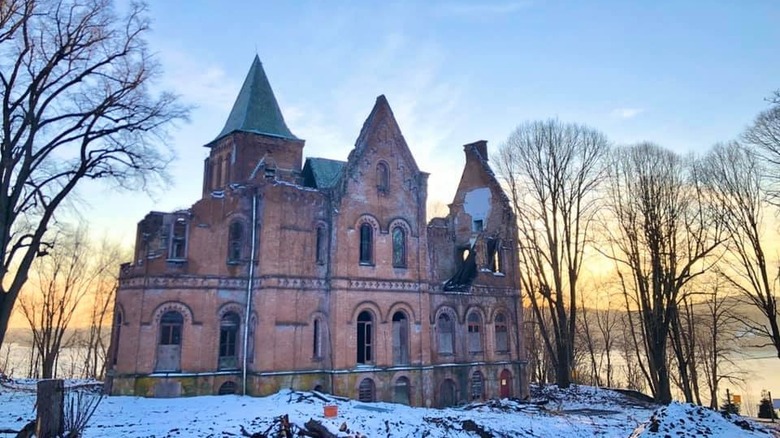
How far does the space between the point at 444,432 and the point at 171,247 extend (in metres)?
14.9

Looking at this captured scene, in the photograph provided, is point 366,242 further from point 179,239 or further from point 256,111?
point 256,111

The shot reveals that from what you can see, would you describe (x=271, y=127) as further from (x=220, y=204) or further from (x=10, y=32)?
(x=10, y=32)

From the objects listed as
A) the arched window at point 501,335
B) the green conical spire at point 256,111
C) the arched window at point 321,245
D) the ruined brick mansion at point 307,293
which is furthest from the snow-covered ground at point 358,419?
the green conical spire at point 256,111

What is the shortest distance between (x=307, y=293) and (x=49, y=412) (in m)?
13.9

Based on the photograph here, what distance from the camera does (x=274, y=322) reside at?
2302cm

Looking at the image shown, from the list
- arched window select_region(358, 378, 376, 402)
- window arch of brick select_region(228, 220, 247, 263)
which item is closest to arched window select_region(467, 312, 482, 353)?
arched window select_region(358, 378, 376, 402)

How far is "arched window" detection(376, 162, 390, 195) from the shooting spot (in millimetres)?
26688

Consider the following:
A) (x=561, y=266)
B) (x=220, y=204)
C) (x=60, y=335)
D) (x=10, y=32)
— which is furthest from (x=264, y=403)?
(x=60, y=335)

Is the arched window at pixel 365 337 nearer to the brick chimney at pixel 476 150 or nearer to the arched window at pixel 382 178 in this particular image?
the arched window at pixel 382 178

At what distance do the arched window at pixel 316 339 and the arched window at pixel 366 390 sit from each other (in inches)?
94.8

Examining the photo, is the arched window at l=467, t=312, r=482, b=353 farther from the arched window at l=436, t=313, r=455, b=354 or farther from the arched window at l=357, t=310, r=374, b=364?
the arched window at l=357, t=310, r=374, b=364

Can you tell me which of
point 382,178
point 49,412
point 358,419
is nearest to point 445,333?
point 382,178

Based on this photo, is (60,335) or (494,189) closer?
(494,189)

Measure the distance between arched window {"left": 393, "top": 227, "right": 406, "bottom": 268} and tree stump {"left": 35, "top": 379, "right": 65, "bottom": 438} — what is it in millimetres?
17399
